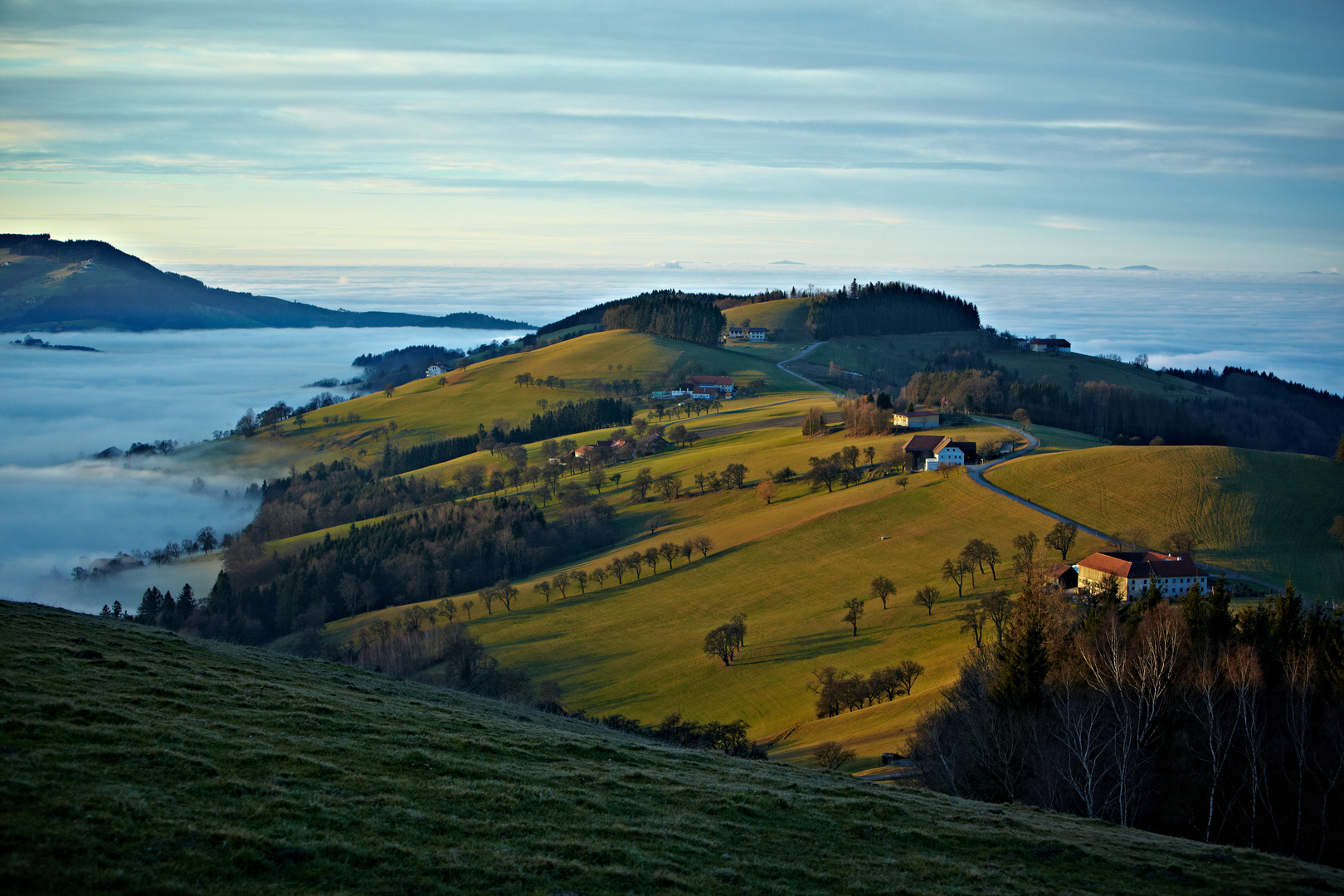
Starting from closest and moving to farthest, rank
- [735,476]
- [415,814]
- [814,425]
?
[415,814] → [735,476] → [814,425]

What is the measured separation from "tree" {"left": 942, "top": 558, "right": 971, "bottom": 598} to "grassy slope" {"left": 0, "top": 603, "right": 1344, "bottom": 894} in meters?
47.2

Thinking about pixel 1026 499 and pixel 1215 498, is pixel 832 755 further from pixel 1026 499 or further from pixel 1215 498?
pixel 1215 498

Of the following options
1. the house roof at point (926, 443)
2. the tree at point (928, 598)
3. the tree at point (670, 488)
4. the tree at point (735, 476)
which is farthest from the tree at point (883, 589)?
the tree at point (670, 488)

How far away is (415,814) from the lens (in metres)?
14.8

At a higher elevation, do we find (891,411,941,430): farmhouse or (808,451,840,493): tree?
(891,411,941,430): farmhouse

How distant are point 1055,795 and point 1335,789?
9.46 m

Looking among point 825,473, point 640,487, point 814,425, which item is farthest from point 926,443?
point 640,487

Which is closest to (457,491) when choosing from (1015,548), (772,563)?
(772,563)

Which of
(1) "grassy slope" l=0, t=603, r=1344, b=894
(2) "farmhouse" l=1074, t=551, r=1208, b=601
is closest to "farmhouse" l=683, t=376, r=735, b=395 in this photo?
(2) "farmhouse" l=1074, t=551, r=1208, b=601

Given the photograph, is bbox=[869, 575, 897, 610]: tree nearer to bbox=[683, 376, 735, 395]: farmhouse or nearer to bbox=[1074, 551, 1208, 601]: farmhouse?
bbox=[1074, 551, 1208, 601]: farmhouse

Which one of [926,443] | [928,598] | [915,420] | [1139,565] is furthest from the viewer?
[915,420]

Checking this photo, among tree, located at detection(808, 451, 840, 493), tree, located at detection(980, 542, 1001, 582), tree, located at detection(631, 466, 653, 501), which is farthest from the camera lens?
tree, located at detection(631, 466, 653, 501)

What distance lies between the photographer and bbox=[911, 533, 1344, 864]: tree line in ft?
99.3

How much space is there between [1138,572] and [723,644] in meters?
32.9
